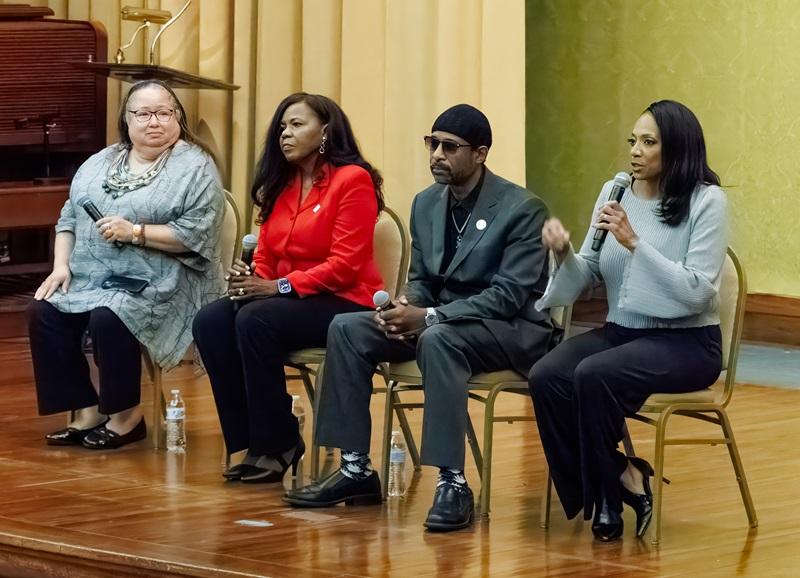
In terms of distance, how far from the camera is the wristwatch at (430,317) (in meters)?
4.06

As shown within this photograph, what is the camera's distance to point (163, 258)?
500 centimetres

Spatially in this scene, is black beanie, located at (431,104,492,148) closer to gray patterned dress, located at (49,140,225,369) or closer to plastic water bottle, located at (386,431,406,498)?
plastic water bottle, located at (386,431,406,498)

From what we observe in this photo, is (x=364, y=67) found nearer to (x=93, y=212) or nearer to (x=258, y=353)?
(x=93, y=212)

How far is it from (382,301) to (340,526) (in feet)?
1.84

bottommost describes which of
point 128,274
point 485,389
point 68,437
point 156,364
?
point 68,437

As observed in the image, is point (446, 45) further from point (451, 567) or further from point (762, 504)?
point (451, 567)

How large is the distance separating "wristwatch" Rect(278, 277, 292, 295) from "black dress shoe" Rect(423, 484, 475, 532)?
83 centimetres

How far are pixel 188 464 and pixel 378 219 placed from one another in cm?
89

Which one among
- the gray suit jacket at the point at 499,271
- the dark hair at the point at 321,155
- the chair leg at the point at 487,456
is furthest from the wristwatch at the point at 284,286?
the chair leg at the point at 487,456

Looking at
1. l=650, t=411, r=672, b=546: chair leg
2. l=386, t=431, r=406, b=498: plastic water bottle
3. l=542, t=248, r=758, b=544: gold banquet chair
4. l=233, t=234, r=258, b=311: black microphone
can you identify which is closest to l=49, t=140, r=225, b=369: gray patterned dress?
l=233, t=234, r=258, b=311: black microphone

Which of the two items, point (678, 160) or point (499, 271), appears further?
point (499, 271)

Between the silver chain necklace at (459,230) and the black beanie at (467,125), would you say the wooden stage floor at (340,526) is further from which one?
the black beanie at (467,125)

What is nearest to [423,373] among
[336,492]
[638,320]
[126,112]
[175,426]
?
[336,492]

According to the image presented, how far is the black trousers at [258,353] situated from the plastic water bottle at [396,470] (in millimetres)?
311
